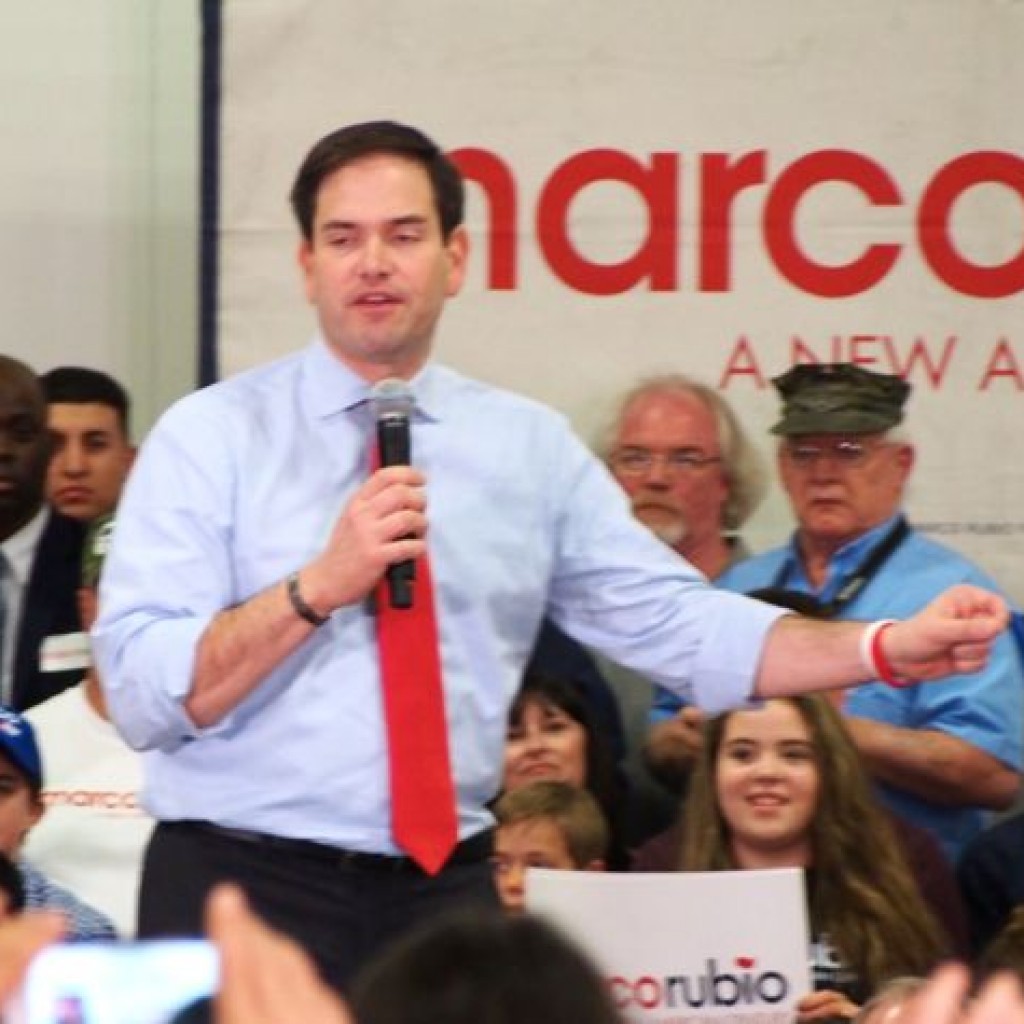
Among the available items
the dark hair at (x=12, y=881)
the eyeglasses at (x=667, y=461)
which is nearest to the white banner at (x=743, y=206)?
the eyeglasses at (x=667, y=461)

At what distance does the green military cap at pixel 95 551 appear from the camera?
16.7 feet

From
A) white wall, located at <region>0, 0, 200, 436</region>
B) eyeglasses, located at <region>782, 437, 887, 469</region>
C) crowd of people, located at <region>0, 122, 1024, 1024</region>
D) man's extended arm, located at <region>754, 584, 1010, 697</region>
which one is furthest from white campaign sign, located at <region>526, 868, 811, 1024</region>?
white wall, located at <region>0, 0, 200, 436</region>

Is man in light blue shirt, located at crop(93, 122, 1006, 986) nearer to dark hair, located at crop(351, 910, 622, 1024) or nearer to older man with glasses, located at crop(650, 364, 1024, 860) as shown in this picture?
older man with glasses, located at crop(650, 364, 1024, 860)

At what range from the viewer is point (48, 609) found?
17.3 feet

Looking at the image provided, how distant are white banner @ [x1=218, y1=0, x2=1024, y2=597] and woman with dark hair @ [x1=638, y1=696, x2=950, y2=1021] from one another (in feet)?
2.79

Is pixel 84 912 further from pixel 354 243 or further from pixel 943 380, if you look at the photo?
pixel 943 380

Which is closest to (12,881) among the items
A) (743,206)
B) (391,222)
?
(391,222)

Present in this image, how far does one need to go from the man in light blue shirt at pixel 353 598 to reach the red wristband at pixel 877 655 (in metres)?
0.01

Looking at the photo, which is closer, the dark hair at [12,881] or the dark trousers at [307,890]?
the dark trousers at [307,890]

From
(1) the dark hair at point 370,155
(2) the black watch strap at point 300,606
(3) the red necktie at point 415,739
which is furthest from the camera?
(1) the dark hair at point 370,155

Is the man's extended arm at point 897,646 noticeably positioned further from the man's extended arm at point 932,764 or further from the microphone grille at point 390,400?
the man's extended arm at point 932,764

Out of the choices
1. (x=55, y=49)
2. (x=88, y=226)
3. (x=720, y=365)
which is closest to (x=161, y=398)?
(x=88, y=226)

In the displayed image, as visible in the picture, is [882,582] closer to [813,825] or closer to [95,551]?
[813,825]

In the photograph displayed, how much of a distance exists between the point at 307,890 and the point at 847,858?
1.48m
